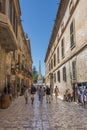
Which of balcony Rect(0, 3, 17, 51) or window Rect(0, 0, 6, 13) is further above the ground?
window Rect(0, 0, 6, 13)

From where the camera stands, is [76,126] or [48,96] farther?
[48,96]

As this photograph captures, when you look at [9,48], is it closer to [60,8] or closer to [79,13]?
[79,13]

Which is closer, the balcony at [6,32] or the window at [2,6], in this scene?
the balcony at [6,32]

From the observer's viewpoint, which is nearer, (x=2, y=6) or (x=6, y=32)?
(x=2, y=6)

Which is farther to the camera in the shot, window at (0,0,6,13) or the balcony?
window at (0,0,6,13)

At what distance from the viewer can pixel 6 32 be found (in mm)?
12133

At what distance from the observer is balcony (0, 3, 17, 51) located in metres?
11.0

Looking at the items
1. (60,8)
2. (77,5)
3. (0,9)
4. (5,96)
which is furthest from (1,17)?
(60,8)

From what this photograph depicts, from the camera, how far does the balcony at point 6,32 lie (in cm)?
1103

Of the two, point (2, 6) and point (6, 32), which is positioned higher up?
point (2, 6)

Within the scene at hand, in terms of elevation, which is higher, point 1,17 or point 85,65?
point 1,17

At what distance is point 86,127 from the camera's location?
23.7 ft

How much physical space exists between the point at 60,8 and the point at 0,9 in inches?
470

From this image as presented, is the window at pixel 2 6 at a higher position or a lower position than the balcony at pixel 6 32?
higher
